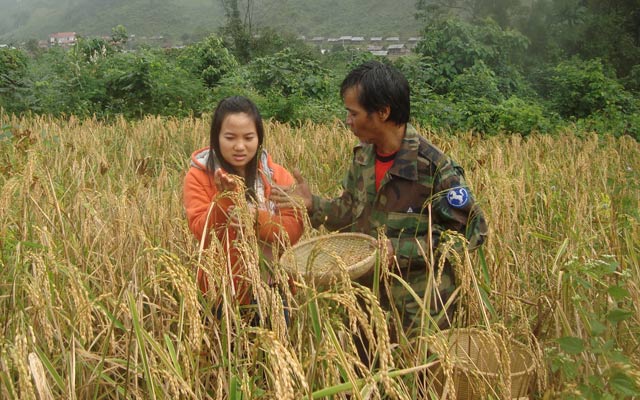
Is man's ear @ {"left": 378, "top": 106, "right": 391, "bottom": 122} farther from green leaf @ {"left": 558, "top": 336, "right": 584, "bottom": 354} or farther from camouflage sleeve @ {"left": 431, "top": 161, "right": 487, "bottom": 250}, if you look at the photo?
green leaf @ {"left": 558, "top": 336, "right": 584, "bottom": 354}

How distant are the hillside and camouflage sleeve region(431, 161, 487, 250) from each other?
110 feet

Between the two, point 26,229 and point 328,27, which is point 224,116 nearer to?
point 26,229

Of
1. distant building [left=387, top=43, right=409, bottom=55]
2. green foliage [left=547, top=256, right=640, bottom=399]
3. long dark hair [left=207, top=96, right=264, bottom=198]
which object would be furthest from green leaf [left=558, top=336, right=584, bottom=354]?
distant building [left=387, top=43, right=409, bottom=55]

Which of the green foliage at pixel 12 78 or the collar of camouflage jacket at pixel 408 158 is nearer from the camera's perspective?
the collar of camouflage jacket at pixel 408 158

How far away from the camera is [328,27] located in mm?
44531

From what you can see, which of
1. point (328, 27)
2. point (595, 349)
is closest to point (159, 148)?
point (595, 349)

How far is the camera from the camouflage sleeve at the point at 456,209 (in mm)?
1861

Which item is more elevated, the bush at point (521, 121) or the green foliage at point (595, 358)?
the green foliage at point (595, 358)

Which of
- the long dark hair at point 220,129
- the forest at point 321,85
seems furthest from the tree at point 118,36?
the long dark hair at point 220,129

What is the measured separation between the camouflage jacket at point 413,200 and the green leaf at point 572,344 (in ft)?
1.75

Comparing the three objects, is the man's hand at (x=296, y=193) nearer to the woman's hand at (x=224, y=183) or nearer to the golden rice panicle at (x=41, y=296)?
the woman's hand at (x=224, y=183)

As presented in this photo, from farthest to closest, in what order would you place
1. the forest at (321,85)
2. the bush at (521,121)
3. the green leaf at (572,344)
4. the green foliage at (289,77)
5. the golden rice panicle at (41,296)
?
1. the green foliage at (289,77)
2. the forest at (321,85)
3. the bush at (521,121)
4. the green leaf at (572,344)
5. the golden rice panicle at (41,296)

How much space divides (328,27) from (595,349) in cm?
4501

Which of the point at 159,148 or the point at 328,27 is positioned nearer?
the point at 159,148
